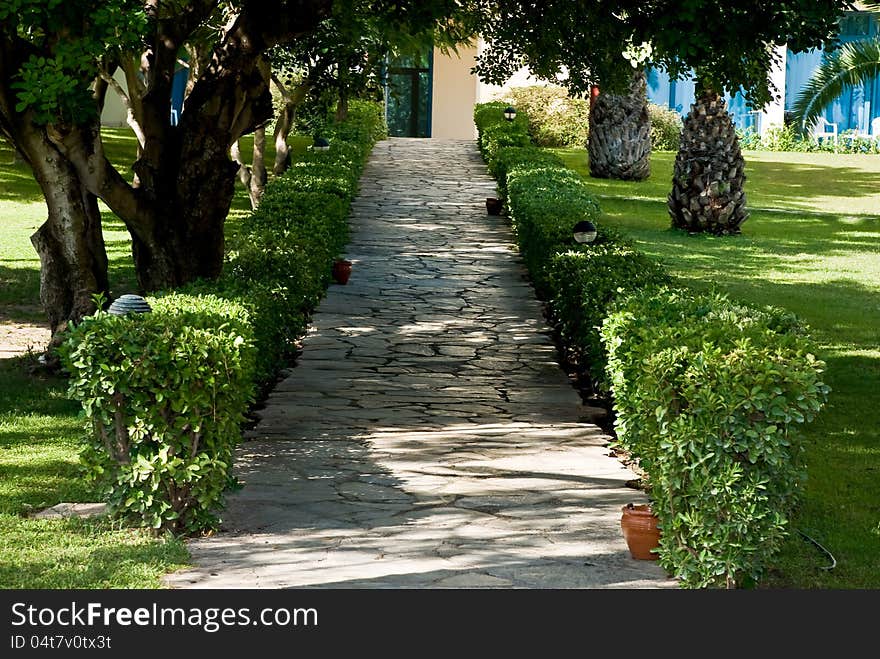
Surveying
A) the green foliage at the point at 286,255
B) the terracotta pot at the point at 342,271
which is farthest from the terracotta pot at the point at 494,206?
the terracotta pot at the point at 342,271

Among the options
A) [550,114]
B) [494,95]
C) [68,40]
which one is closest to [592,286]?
[68,40]

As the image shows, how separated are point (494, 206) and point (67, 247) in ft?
38.9

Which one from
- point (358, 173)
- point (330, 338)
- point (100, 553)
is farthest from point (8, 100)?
point (358, 173)

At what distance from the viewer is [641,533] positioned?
6121mm

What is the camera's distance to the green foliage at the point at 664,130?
32.5 m

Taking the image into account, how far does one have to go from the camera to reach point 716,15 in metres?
8.23

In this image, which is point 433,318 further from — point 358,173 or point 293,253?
point 358,173

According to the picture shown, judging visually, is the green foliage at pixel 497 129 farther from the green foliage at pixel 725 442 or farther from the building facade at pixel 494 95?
the green foliage at pixel 725 442

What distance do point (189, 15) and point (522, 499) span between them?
20.7 ft

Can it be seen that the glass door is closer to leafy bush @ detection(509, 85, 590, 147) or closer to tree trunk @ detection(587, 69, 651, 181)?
leafy bush @ detection(509, 85, 590, 147)

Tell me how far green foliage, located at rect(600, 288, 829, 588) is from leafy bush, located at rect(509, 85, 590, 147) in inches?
1057

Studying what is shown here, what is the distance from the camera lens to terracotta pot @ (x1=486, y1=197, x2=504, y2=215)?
71.5 ft

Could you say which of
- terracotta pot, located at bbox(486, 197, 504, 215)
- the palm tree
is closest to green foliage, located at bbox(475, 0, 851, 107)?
the palm tree

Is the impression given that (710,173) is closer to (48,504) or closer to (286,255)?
(286,255)
